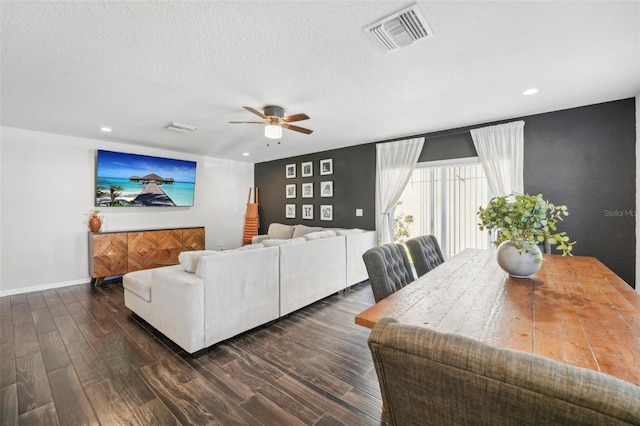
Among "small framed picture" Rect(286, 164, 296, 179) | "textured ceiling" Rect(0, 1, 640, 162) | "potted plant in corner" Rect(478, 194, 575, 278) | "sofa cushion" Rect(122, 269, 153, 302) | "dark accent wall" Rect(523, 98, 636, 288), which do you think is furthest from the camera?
"small framed picture" Rect(286, 164, 296, 179)

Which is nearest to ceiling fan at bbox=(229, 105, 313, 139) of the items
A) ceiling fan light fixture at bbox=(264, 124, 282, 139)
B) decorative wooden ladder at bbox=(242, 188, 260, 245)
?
ceiling fan light fixture at bbox=(264, 124, 282, 139)

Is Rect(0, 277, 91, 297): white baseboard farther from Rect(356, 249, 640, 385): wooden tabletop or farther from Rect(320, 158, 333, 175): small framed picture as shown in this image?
Rect(356, 249, 640, 385): wooden tabletop

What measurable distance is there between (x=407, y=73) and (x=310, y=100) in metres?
1.05

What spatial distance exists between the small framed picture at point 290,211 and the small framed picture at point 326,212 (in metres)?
0.82

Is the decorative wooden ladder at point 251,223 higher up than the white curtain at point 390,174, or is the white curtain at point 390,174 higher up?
the white curtain at point 390,174

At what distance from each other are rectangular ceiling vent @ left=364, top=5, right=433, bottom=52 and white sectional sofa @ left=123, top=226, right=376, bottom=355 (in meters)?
2.15

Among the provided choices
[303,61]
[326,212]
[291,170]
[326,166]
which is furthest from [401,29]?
[291,170]

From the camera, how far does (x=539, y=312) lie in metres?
1.25

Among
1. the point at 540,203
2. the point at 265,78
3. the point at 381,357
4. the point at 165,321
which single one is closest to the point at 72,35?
the point at 265,78

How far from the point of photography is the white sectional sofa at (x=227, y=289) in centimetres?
234

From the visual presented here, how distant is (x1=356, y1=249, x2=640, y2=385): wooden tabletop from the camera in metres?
0.93

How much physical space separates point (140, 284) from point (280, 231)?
10.4 feet

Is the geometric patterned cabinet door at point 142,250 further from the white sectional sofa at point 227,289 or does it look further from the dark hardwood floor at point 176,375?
the white sectional sofa at point 227,289

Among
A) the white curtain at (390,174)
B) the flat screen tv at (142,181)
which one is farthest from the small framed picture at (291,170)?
the white curtain at (390,174)
